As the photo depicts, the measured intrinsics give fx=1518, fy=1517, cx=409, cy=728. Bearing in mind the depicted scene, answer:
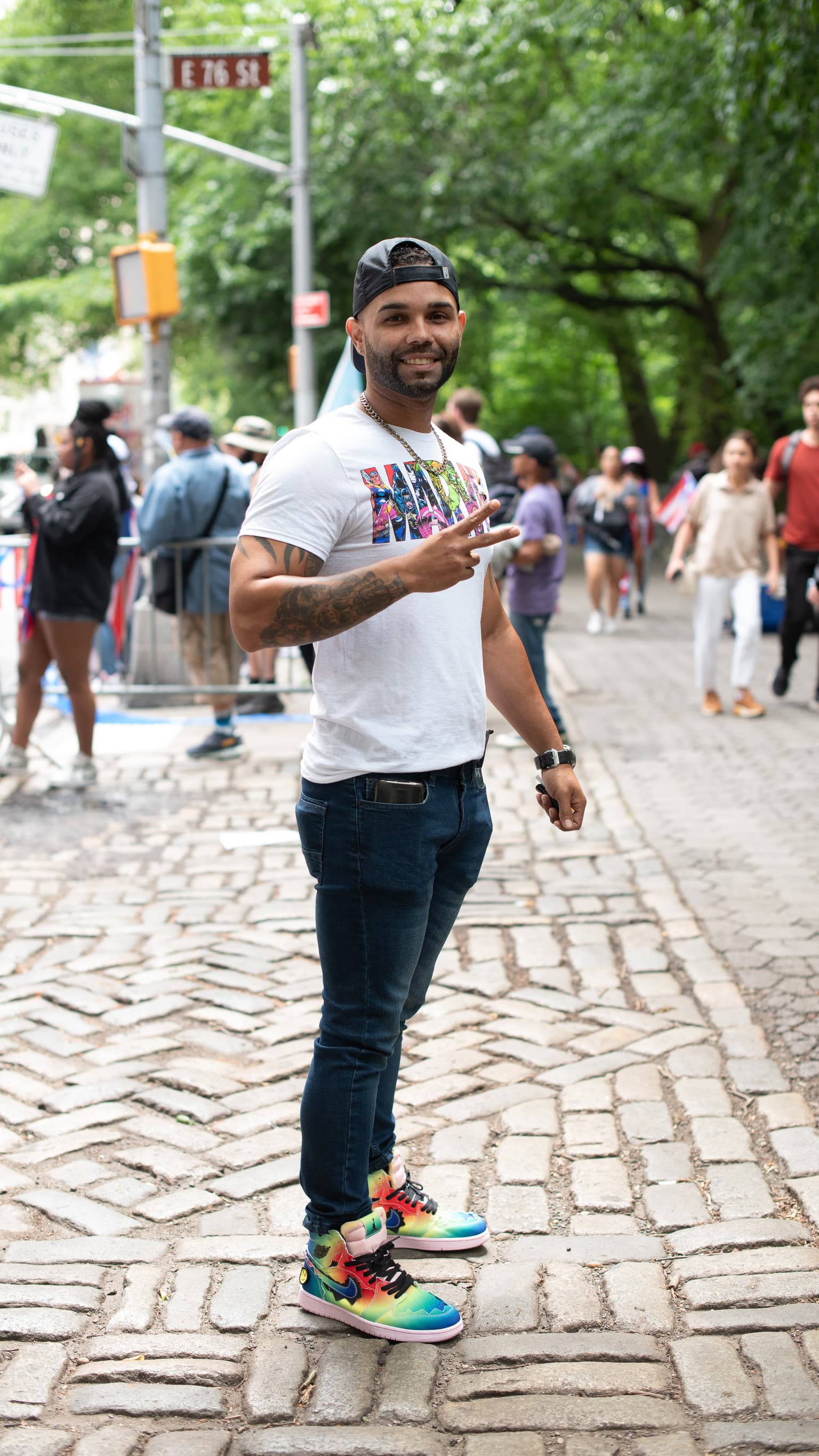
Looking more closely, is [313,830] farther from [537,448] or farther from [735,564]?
[735,564]

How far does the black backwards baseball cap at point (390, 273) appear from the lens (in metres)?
2.68

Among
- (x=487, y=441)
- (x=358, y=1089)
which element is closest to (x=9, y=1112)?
(x=358, y=1089)

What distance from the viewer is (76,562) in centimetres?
760

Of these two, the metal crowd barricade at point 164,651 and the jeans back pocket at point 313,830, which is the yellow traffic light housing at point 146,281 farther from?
the jeans back pocket at point 313,830

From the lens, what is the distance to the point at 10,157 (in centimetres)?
1272

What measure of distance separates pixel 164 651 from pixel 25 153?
5.27 metres

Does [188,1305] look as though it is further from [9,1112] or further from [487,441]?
[487,441]

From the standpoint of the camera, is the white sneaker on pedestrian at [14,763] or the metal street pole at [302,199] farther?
the metal street pole at [302,199]

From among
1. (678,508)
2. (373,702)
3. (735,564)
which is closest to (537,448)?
(735,564)

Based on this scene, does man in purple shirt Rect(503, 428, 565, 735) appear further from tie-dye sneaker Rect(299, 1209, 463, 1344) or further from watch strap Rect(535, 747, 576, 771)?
tie-dye sneaker Rect(299, 1209, 463, 1344)

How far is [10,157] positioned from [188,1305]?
11768mm

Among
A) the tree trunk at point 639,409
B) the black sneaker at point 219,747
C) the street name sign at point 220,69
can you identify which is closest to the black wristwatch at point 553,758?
the black sneaker at point 219,747

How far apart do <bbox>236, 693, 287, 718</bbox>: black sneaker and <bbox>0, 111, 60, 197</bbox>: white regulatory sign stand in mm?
5223

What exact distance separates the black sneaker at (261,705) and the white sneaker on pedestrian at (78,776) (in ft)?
7.63
